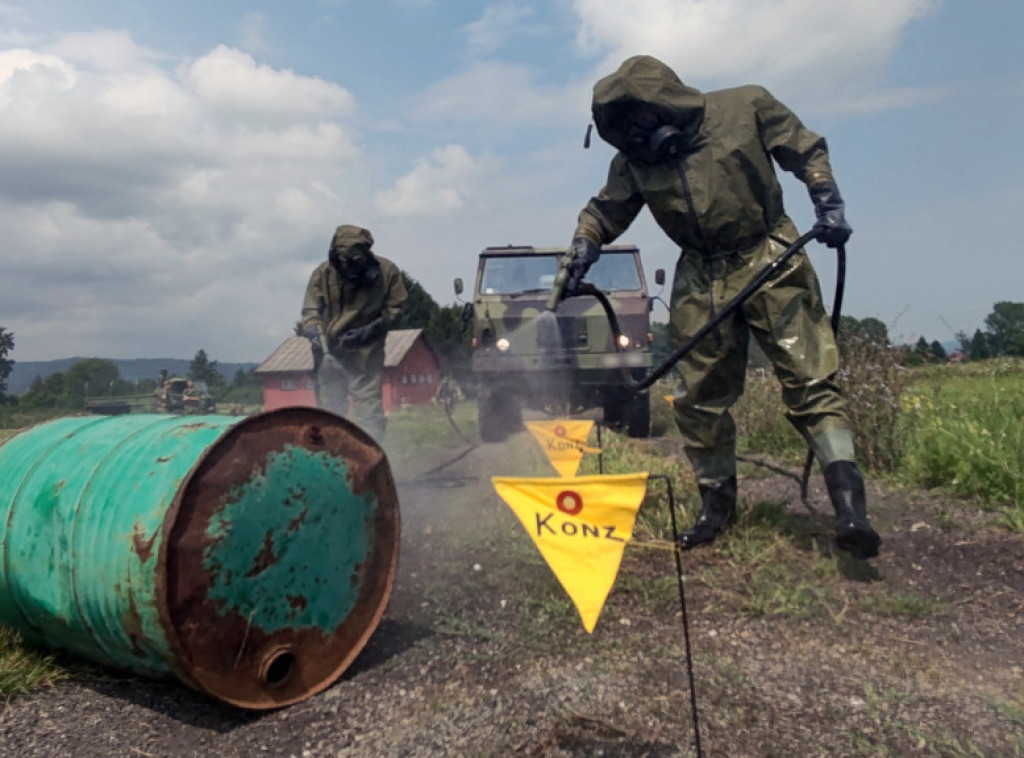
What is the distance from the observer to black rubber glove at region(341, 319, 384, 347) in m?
6.18

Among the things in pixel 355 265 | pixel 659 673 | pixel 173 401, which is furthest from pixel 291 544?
pixel 173 401

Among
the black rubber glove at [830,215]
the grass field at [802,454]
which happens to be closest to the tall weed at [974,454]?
the grass field at [802,454]

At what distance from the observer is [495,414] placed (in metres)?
7.98

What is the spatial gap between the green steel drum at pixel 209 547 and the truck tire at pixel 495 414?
5211 mm

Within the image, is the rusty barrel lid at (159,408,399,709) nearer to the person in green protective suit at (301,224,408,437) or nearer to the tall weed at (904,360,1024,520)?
the tall weed at (904,360,1024,520)

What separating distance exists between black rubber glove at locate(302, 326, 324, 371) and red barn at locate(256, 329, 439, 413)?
27.6 metres

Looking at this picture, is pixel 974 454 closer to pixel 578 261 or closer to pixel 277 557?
pixel 578 261

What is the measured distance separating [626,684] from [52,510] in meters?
1.81

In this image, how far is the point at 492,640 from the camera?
8.75 feet

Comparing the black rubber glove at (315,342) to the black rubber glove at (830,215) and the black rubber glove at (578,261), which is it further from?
the black rubber glove at (830,215)

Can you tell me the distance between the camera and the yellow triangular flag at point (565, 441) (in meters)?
4.23

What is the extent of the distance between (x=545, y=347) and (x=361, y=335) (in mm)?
2540

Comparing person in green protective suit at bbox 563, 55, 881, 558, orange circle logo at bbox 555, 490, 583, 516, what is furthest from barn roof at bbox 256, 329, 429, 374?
orange circle logo at bbox 555, 490, 583, 516

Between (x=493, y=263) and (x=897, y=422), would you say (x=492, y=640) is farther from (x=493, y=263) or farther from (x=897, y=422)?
(x=493, y=263)
